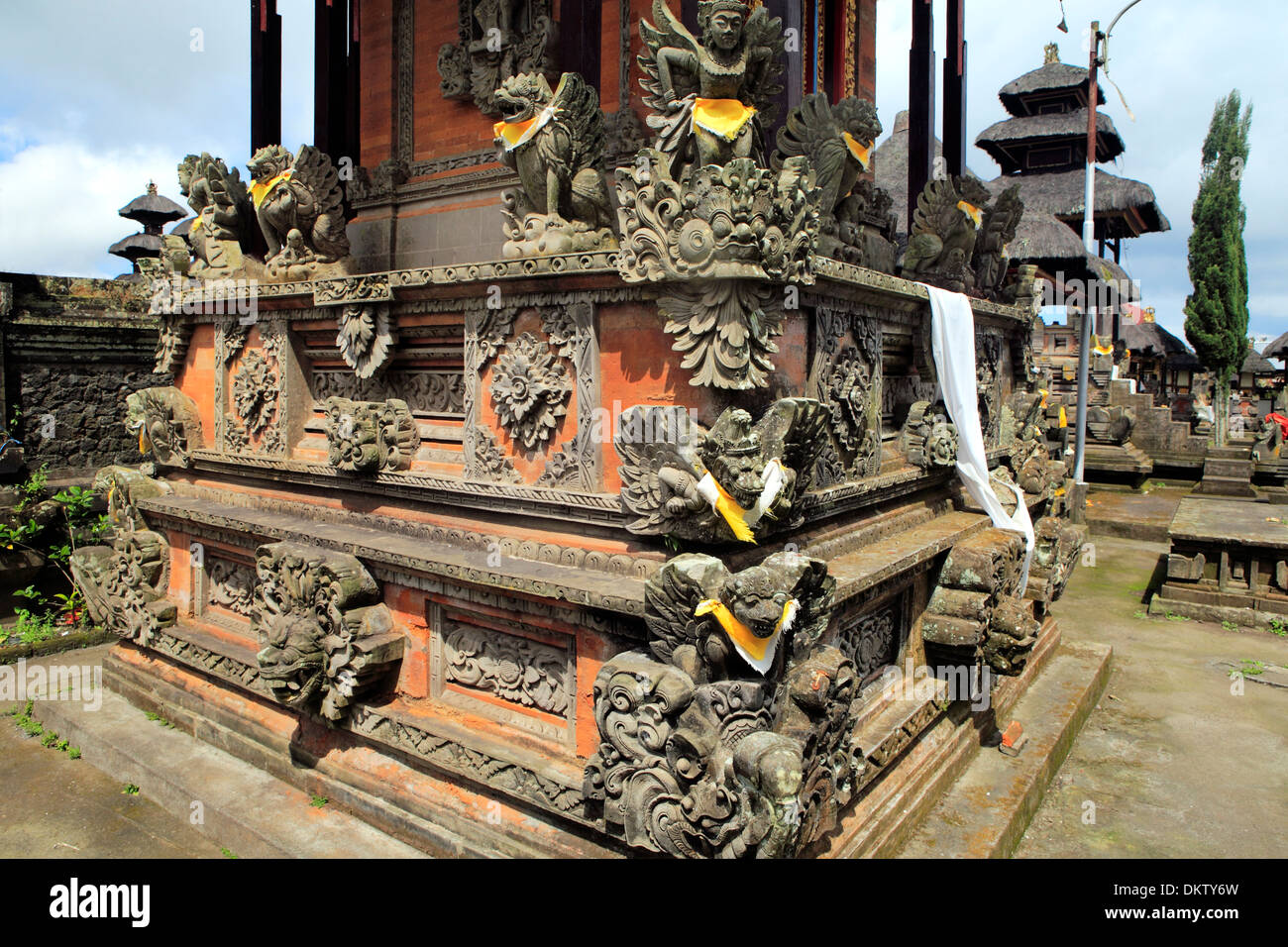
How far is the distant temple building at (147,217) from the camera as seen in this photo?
2430cm

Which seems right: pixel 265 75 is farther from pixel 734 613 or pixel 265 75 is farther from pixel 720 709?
pixel 720 709

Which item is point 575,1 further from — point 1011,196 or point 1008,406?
point 1008,406

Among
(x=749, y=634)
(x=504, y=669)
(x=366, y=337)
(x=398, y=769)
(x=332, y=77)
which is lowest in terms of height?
(x=398, y=769)

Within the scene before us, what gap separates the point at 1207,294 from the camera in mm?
37812

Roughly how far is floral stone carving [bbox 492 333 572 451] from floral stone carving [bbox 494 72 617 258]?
0.66 metres

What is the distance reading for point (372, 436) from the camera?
20.9 ft

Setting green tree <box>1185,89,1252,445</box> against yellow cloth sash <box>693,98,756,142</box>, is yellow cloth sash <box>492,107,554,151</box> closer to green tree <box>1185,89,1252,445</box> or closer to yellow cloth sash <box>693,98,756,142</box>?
yellow cloth sash <box>693,98,756,142</box>

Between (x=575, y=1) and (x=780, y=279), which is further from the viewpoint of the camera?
(x=575, y=1)

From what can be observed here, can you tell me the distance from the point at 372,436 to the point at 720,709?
3.56 m

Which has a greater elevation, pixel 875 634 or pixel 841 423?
pixel 841 423

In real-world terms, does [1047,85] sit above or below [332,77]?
above

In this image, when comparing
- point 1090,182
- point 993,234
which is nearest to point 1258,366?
point 1090,182

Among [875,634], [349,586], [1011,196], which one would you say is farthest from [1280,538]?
[349,586]
